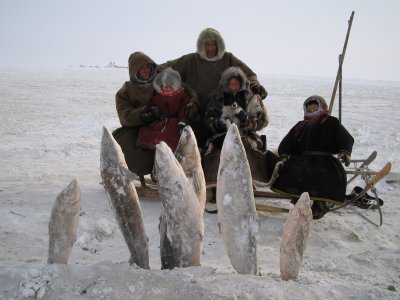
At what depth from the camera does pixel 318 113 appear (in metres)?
4.55

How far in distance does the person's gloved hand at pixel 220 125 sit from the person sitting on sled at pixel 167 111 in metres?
0.35

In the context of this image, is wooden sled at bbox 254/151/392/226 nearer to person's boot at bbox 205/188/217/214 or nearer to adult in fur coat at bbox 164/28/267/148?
person's boot at bbox 205/188/217/214

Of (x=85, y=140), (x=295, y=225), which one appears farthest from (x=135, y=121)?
(x=85, y=140)

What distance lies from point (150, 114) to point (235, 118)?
1.06 metres

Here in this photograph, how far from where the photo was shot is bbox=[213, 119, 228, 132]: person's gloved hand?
15.1ft

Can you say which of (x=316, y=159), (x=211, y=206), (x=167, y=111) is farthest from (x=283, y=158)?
(x=167, y=111)

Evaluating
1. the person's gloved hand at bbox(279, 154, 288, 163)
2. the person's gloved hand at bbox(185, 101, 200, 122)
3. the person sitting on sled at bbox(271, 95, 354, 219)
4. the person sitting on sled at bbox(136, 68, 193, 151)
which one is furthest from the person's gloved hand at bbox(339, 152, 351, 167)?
the person sitting on sled at bbox(136, 68, 193, 151)

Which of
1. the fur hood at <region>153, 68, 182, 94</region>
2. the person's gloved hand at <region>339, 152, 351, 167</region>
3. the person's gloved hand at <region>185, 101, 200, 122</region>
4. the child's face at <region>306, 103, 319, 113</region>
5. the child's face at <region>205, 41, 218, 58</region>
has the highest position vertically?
the child's face at <region>205, 41, 218, 58</region>

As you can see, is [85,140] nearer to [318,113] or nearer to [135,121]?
[135,121]

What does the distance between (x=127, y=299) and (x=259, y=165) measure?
285 centimetres

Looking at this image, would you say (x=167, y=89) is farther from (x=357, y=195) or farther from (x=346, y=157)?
(x=357, y=195)

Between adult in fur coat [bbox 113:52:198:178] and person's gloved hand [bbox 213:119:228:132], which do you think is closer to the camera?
person's gloved hand [bbox 213:119:228:132]

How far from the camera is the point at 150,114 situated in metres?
4.74

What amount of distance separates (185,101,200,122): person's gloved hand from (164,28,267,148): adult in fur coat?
34 centimetres
